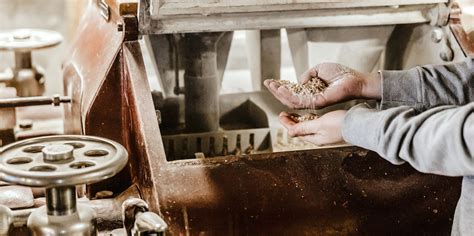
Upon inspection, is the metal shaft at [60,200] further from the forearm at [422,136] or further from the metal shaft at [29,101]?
the metal shaft at [29,101]

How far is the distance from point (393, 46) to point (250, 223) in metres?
1.19

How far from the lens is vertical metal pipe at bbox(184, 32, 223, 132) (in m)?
2.52

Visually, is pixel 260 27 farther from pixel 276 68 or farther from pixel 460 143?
pixel 460 143

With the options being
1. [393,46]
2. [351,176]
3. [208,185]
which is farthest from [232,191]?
[393,46]

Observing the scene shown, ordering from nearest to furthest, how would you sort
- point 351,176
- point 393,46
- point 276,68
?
point 351,176 → point 393,46 → point 276,68

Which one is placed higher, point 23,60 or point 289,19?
point 289,19

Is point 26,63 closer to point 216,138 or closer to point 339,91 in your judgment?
point 216,138

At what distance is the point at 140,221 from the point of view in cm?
144

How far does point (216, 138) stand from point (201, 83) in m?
0.21

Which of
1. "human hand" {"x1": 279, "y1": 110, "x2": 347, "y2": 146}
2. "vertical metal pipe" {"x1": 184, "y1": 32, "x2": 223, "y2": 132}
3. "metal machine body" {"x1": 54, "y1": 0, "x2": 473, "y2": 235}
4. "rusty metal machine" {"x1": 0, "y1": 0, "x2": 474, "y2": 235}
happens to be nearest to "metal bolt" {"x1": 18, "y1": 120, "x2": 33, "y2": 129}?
"rusty metal machine" {"x1": 0, "y1": 0, "x2": 474, "y2": 235}

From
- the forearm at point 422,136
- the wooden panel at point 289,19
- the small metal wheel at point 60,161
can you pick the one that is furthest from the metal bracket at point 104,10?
the forearm at point 422,136

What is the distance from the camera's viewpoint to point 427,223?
179 centimetres

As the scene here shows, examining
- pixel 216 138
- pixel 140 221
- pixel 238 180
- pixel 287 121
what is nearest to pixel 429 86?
pixel 287 121

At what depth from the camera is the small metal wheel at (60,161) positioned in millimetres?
1324
